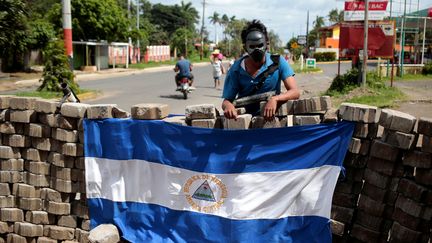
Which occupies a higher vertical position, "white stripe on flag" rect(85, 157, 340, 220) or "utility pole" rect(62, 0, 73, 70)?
"utility pole" rect(62, 0, 73, 70)

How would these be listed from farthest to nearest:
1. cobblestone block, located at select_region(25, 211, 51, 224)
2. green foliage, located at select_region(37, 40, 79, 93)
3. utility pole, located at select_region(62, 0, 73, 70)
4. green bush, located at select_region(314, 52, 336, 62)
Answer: green bush, located at select_region(314, 52, 336, 62), green foliage, located at select_region(37, 40, 79, 93), utility pole, located at select_region(62, 0, 73, 70), cobblestone block, located at select_region(25, 211, 51, 224)

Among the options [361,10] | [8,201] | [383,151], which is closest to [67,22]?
[361,10]

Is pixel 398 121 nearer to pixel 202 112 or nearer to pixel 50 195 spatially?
pixel 202 112

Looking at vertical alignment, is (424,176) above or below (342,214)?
above

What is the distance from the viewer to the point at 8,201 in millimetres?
5008

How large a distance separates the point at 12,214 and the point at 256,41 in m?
3.15

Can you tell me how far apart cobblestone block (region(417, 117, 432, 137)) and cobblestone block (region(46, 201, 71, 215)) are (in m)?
3.39

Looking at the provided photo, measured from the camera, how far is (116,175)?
4.50 m

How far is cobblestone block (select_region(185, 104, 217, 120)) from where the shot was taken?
4.18 m

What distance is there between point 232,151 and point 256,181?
0.33m

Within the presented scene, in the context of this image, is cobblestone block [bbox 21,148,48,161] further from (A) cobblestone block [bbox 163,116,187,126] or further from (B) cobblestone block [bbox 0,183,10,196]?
(A) cobblestone block [bbox 163,116,187,126]

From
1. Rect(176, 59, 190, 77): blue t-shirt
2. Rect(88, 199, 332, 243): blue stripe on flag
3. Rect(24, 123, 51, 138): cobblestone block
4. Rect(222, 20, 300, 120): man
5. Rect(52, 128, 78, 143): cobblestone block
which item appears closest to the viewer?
Rect(88, 199, 332, 243): blue stripe on flag

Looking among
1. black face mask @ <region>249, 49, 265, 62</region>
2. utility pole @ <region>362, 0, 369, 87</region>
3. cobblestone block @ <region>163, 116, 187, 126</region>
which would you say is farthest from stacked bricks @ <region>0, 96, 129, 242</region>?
utility pole @ <region>362, 0, 369, 87</region>

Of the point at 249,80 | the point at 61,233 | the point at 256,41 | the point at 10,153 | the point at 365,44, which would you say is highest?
the point at 365,44
